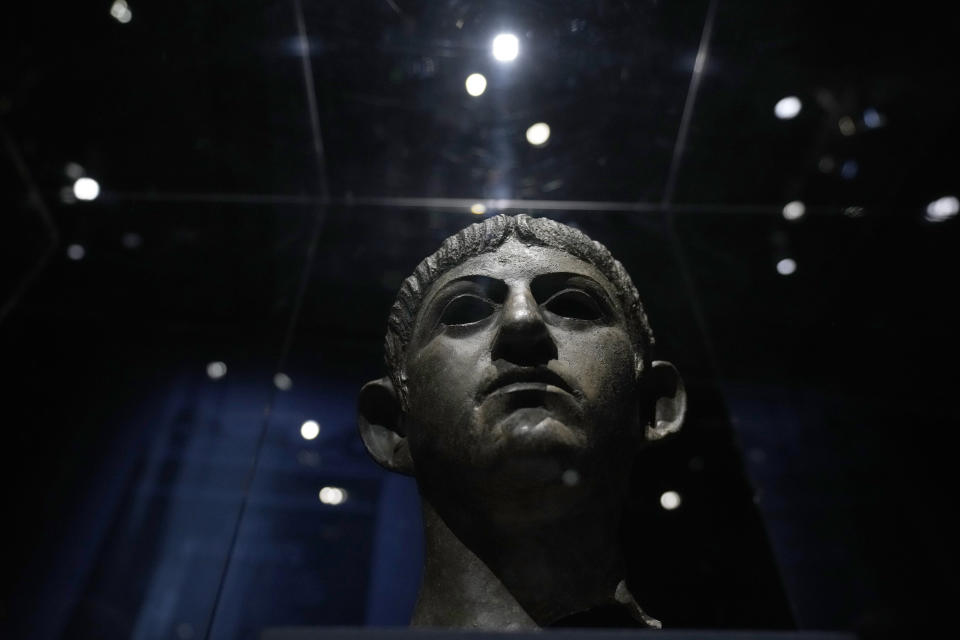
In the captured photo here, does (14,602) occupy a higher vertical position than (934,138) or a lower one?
lower

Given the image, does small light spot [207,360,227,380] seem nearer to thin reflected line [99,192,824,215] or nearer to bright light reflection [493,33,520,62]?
thin reflected line [99,192,824,215]

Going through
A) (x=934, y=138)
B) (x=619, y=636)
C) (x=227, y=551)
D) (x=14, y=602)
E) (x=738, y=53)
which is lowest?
(x=619, y=636)

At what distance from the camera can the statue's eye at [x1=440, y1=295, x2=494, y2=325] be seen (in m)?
3.02

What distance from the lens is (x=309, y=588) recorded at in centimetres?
346

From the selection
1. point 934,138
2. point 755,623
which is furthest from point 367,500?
point 934,138

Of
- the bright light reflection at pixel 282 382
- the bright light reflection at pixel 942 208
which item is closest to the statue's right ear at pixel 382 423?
the bright light reflection at pixel 282 382

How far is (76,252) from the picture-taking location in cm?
458

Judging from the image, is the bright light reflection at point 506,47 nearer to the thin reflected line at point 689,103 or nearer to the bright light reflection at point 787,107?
the thin reflected line at point 689,103

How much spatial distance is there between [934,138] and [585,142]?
5.84 ft

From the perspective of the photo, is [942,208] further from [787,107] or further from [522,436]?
[522,436]

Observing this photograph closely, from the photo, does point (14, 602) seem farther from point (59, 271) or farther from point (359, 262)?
point (359, 262)

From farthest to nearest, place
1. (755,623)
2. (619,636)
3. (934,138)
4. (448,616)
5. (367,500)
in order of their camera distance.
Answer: (934,138) → (367,500) → (755,623) → (448,616) → (619,636)

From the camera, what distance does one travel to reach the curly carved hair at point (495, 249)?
3148mm

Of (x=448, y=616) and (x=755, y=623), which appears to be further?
(x=755, y=623)
